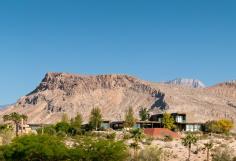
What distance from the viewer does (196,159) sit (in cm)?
8931

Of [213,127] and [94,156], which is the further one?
[213,127]

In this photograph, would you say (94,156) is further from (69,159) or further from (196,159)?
(196,159)

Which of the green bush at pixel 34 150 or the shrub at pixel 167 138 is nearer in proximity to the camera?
the green bush at pixel 34 150

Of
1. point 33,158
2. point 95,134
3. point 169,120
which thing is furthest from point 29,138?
point 169,120

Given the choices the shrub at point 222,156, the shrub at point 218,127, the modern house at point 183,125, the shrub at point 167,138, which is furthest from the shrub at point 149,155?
the shrub at point 218,127

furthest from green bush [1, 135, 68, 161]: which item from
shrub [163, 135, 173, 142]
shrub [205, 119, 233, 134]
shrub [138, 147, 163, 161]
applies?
shrub [205, 119, 233, 134]

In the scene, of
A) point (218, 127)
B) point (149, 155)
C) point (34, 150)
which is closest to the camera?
point (34, 150)

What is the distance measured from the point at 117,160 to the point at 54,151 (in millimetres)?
8669

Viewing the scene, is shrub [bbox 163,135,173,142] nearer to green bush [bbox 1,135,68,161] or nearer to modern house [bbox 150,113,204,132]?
modern house [bbox 150,113,204,132]

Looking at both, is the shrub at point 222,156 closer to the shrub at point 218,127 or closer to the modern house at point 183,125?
the shrub at point 218,127

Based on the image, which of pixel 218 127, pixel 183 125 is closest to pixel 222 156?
pixel 218 127

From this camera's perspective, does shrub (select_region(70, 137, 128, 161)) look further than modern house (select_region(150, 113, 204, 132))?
No

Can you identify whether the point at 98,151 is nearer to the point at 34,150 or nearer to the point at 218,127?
the point at 34,150

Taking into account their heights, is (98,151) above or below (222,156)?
above
